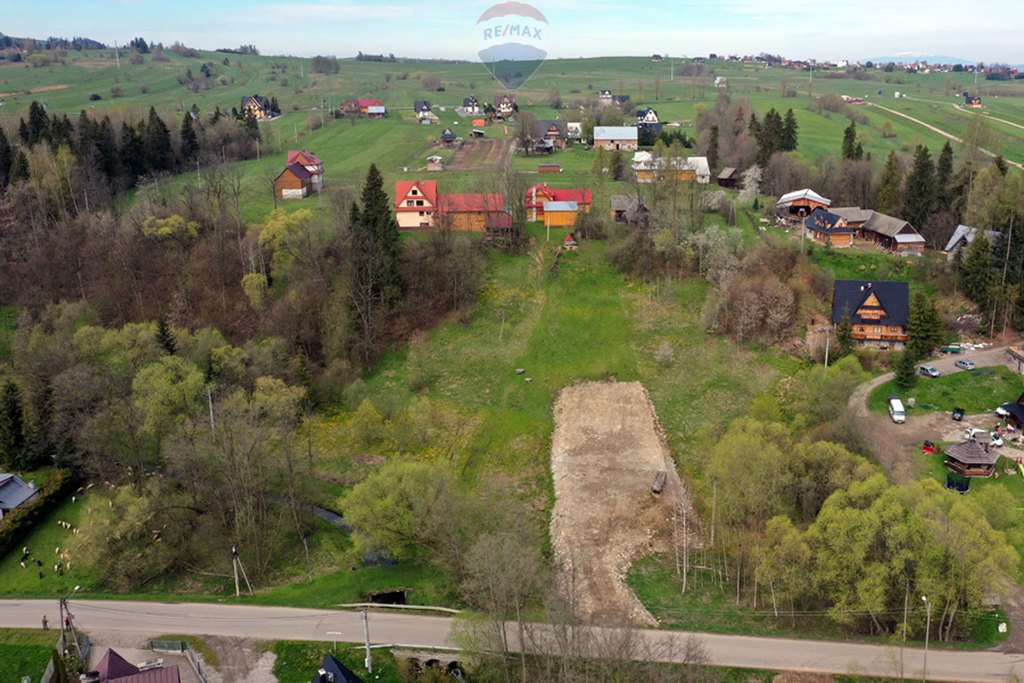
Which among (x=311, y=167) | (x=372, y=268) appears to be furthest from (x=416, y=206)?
(x=311, y=167)

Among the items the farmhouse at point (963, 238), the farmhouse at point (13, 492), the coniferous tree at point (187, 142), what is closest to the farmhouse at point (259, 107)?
the coniferous tree at point (187, 142)

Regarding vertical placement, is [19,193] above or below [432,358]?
above

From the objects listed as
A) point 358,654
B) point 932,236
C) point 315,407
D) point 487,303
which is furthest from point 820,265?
point 358,654

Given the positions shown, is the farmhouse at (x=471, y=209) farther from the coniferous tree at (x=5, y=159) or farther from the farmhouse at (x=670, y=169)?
the coniferous tree at (x=5, y=159)

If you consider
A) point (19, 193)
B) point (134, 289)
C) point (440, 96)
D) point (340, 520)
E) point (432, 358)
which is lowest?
point (340, 520)

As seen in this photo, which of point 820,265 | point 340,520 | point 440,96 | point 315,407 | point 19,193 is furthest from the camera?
point 440,96

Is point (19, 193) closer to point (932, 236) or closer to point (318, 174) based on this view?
point (318, 174)

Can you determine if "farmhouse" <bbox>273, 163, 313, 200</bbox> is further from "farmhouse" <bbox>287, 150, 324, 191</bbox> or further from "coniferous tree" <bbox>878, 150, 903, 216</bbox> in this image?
"coniferous tree" <bbox>878, 150, 903, 216</bbox>
